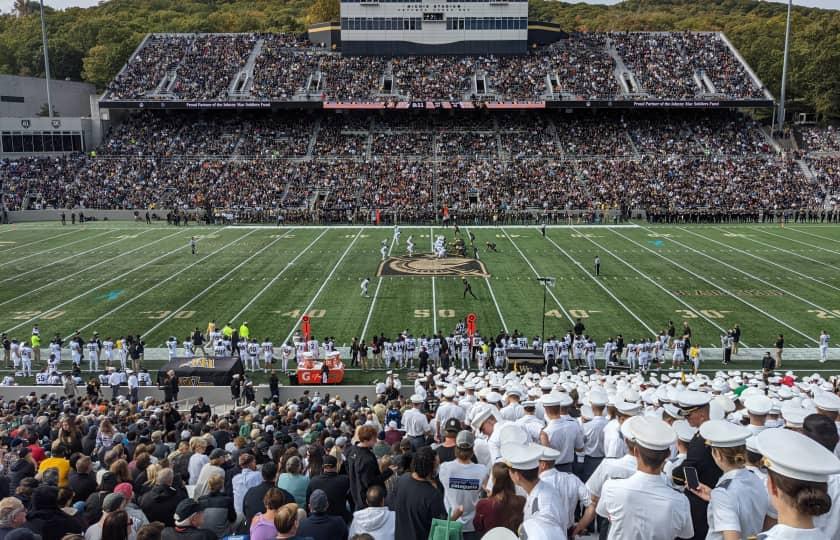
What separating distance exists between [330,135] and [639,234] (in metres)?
28.1

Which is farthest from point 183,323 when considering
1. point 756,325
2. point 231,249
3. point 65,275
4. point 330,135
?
point 330,135

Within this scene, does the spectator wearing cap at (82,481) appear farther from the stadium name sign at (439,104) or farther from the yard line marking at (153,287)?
the stadium name sign at (439,104)

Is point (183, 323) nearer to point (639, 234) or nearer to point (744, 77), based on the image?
point (639, 234)

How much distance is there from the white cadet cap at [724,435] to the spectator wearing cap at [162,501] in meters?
4.13

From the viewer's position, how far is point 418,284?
1183 inches

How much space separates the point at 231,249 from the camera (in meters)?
37.7

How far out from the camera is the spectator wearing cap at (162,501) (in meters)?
5.98

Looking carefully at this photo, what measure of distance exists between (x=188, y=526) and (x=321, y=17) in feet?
336

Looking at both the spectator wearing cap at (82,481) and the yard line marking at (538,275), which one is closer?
the spectator wearing cap at (82,481)

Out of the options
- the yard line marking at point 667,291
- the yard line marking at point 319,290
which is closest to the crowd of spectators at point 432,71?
the yard line marking at point 319,290

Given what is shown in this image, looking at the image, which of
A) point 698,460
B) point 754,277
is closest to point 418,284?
point 754,277

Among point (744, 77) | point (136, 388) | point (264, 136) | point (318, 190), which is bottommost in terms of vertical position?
point (136, 388)

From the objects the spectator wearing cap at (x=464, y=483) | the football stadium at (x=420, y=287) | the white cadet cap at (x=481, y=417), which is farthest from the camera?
the white cadet cap at (x=481, y=417)

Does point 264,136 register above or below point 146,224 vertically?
above
